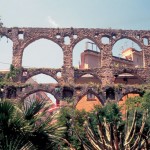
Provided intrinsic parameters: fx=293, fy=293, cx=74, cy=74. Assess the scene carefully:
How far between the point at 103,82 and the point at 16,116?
23001mm

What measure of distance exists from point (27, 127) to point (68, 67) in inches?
903

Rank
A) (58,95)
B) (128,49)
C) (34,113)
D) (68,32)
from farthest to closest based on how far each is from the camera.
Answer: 1. (128,49)
2. (68,32)
3. (58,95)
4. (34,113)

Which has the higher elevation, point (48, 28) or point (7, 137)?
point (48, 28)

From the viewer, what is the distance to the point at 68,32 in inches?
1342

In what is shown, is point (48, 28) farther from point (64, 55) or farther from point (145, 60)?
point (145, 60)

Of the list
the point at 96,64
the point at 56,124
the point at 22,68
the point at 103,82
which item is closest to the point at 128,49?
the point at 96,64

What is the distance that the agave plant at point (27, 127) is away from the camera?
8.95 metres

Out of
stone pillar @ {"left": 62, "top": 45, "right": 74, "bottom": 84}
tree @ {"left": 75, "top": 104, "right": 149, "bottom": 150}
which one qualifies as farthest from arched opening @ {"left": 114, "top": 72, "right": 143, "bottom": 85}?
tree @ {"left": 75, "top": 104, "right": 149, "bottom": 150}

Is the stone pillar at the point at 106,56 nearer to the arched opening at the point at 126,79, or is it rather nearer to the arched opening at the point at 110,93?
the arched opening at the point at 126,79

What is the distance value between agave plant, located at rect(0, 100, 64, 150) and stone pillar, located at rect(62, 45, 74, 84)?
2057 cm

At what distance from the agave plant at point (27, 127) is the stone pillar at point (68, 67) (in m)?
20.6

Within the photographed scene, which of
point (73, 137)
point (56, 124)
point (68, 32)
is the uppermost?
point (68, 32)

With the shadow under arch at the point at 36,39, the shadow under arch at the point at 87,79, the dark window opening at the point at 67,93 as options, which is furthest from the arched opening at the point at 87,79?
the dark window opening at the point at 67,93

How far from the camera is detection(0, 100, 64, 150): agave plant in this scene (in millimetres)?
8947
